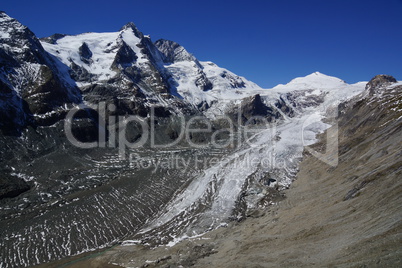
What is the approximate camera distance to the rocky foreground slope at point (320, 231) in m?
21.3

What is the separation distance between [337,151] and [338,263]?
47257mm

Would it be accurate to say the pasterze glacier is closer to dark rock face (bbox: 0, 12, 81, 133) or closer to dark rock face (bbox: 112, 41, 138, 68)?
dark rock face (bbox: 0, 12, 81, 133)

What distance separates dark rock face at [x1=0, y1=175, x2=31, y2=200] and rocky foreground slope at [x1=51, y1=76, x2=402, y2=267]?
27.7 m

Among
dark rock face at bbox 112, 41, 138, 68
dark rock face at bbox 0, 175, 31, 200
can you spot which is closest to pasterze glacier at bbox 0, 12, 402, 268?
dark rock face at bbox 0, 175, 31, 200

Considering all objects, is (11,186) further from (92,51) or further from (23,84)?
(92,51)

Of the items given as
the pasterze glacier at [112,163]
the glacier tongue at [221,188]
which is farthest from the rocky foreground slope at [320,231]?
the glacier tongue at [221,188]

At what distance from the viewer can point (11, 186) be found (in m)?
54.7

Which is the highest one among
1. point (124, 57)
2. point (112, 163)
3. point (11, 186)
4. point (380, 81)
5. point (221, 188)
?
point (124, 57)

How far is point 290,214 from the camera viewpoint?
1455 inches

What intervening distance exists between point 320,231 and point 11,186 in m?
56.3

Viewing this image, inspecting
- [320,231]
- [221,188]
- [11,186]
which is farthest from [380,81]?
[11,186]

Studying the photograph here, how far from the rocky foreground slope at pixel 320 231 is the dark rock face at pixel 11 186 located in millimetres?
27689

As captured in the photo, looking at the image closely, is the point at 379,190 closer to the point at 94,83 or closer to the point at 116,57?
the point at 94,83

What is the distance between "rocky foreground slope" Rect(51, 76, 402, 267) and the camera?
21.3 meters
